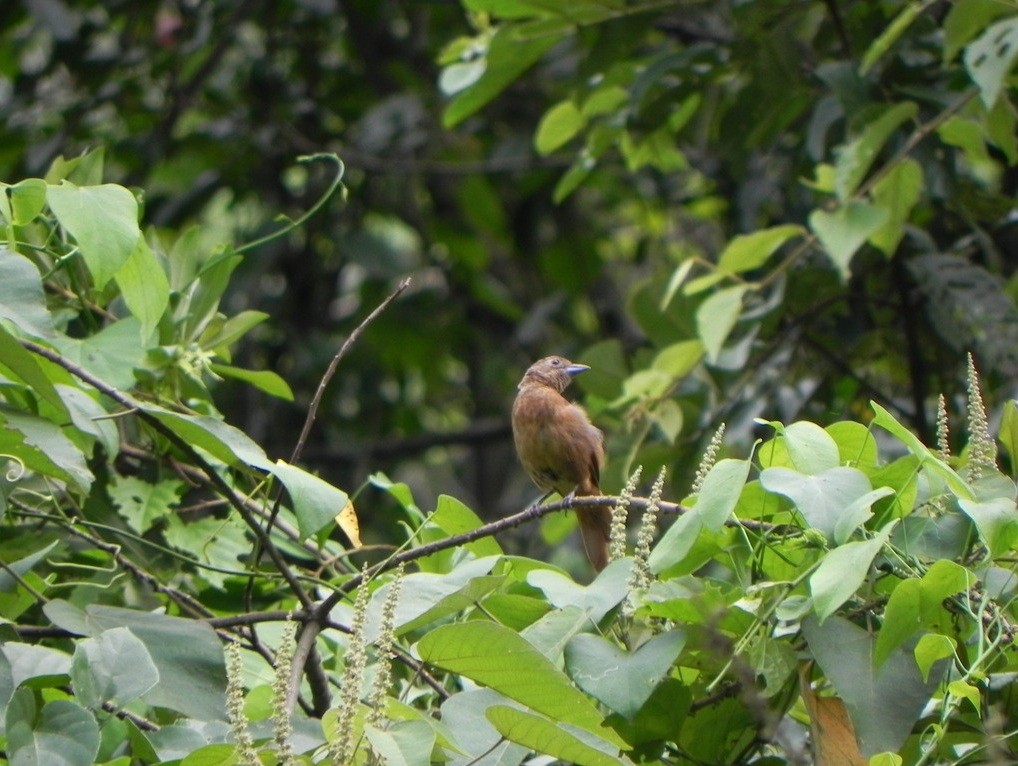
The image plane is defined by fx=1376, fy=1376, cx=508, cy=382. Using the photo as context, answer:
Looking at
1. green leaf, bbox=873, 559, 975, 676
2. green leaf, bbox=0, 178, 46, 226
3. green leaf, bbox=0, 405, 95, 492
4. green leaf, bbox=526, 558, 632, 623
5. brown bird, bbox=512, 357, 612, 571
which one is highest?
green leaf, bbox=0, 178, 46, 226

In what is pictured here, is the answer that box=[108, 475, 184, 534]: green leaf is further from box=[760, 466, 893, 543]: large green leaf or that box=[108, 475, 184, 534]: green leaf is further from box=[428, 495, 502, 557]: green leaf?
box=[760, 466, 893, 543]: large green leaf

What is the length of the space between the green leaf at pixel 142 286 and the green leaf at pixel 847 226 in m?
1.81

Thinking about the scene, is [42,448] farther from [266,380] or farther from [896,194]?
[896,194]

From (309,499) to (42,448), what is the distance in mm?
462

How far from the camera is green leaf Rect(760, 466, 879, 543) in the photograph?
1.75m

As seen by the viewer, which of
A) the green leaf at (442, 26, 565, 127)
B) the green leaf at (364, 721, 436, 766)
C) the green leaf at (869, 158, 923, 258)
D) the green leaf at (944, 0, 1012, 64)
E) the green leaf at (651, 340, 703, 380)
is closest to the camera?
the green leaf at (364, 721, 436, 766)

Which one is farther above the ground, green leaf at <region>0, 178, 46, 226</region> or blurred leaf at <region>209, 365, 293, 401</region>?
green leaf at <region>0, 178, 46, 226</region>

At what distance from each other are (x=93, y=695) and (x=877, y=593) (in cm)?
107

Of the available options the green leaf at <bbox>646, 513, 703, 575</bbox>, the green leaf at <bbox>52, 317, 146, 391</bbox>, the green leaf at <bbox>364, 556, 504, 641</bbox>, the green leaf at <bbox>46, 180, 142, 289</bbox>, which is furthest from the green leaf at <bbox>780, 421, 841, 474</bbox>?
the green leaf at <bbox>52, 317, 146, 391</bbox>

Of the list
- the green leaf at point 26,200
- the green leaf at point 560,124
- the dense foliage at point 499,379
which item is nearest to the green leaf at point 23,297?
the dense foliage at point 499,379

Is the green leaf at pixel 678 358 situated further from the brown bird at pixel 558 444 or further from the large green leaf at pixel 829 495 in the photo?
the large green leaf at pixel 829 495

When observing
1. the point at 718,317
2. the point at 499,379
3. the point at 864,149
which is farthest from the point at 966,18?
the point at 499,379

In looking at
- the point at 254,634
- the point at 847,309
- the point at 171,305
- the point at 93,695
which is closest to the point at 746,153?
the point at 847,309

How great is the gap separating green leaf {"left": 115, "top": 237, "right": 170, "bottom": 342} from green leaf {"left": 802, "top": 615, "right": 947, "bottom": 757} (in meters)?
1.22
